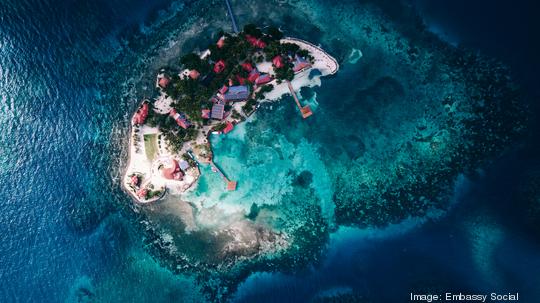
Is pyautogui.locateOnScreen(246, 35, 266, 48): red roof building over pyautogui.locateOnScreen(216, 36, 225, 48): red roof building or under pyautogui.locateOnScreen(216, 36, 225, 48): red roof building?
under

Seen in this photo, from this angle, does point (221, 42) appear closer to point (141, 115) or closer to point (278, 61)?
point (278, 61)

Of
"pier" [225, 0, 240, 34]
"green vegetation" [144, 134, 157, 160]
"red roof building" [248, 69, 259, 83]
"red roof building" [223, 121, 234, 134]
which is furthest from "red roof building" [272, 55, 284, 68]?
"green vegetation" [144, 134, 157, 160]

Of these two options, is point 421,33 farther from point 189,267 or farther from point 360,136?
point 189,267

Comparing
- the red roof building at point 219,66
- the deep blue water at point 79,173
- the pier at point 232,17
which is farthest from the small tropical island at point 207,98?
the deep blue water at point 79,173

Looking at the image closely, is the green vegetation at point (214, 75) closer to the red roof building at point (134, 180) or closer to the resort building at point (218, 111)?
the resort building at point (218, 111)

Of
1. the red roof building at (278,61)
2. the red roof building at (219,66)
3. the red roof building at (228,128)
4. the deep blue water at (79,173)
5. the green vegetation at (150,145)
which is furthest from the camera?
the green vegetation at (150,145)

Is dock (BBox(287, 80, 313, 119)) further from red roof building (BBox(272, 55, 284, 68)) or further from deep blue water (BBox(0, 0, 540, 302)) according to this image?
deep blue water (BBox(0, 0, 540, 302))
